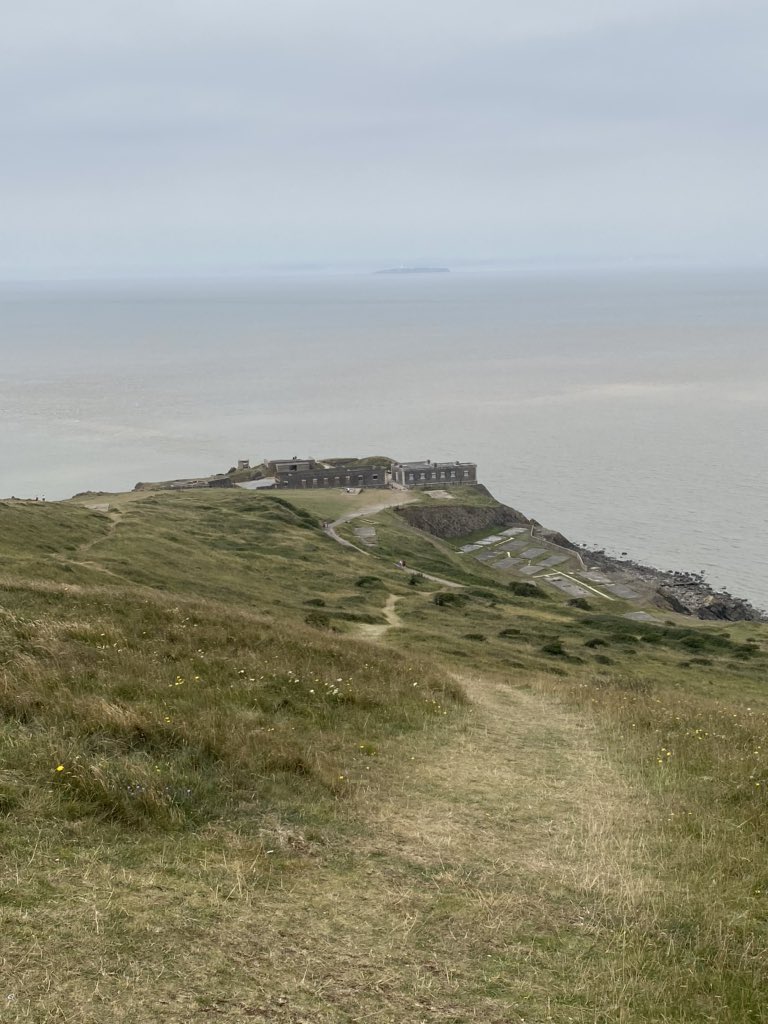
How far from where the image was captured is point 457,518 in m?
97.7

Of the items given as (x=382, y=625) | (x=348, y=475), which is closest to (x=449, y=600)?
(x=382, y=625)

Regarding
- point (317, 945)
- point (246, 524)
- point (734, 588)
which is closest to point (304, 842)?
point (317, 945)

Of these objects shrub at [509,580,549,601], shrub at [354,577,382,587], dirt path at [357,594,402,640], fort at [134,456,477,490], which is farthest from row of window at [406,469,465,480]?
dirt path at [357,594,402,640]

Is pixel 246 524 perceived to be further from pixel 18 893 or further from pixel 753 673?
pixel 18 893

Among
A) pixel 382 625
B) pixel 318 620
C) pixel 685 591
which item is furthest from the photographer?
pixel 685 591

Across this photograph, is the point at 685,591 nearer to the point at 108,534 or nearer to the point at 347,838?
the point at 108,534

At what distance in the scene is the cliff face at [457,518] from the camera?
9512cm

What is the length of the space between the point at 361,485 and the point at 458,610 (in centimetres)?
6033

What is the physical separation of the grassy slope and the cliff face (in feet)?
237

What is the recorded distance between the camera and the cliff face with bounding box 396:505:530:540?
9512 cm

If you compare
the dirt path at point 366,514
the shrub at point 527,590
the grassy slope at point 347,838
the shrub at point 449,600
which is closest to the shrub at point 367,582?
the shrub at point 449,600

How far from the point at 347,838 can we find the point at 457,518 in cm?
8744

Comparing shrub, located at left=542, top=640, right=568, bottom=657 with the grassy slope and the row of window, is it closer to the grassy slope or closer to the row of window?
the grassy slope

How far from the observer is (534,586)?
74.3 metres
